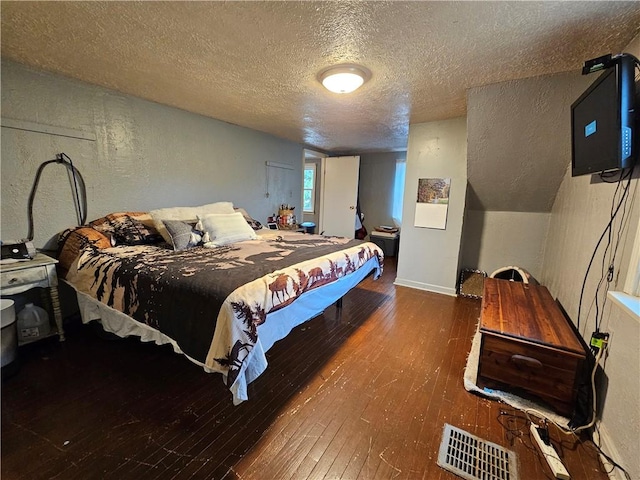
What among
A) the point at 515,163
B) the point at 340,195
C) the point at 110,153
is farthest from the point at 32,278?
the point at 340,195

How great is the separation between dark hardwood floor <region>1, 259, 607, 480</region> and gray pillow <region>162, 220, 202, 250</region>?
86 centimetres

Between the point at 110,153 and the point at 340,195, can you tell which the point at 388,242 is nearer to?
the point at 340,195

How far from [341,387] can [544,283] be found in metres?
2.81

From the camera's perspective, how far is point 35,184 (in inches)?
89.2

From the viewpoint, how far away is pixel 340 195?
19.1 feet

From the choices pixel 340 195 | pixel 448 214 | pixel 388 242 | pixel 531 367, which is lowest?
pixel 531 367

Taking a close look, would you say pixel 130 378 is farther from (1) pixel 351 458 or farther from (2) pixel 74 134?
(2) pixel 74 134

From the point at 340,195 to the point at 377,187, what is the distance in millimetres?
895

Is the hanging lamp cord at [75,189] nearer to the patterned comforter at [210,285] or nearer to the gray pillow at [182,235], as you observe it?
the patterned comforter at [210,285]

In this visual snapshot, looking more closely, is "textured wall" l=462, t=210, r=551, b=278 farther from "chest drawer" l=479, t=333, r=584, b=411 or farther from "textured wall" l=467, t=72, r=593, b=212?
"chest drawer" l=479, t=333, r=584, b=411

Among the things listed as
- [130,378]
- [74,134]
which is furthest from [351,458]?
[74,134]

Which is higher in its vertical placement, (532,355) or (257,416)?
(532,355)

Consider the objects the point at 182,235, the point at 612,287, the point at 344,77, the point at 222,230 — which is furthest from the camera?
the point at 222,230

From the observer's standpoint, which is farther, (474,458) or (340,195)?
(340,195)
